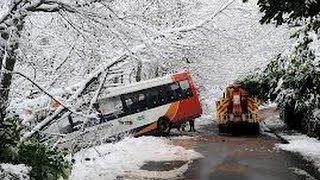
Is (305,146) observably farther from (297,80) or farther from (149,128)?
(149,128)

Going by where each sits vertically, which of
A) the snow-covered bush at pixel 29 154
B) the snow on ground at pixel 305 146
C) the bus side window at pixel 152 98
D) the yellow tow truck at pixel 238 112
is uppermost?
the bus side window at pixel 152 98

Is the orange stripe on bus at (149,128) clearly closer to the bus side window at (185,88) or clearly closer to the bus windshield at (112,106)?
the bus windshield at (112,106)

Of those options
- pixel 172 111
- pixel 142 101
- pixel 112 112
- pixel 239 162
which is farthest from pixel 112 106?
pixel 239 162

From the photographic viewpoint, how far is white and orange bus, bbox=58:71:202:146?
22844 mm

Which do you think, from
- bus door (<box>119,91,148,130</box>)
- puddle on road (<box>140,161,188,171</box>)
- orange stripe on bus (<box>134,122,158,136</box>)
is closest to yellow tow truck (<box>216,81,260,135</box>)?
orange stripe on bus (<box>134,122,158,136</box>)

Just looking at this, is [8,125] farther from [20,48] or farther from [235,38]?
[235,38]

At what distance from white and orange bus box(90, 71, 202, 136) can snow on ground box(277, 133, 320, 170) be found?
638cm

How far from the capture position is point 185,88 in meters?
26.9

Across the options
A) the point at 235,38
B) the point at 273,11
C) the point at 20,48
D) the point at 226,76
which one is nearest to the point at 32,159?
the point at 20,48

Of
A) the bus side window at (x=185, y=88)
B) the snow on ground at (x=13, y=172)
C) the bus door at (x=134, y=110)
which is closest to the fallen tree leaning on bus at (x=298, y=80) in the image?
the bus side window at (x=185, y=88)

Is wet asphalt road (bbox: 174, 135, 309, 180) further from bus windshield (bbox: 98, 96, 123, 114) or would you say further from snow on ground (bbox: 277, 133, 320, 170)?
bus windshield (bbox: 98, 96, 123, 114)

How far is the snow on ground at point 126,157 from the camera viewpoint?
45.9 feet

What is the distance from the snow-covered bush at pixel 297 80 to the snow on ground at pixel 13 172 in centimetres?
956

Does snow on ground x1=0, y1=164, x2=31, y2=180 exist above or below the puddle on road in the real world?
above
